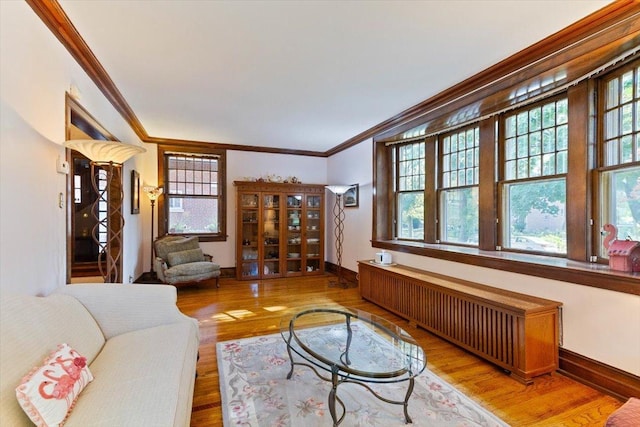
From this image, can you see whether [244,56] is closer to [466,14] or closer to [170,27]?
[170,27]

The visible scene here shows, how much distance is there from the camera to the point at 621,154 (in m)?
2.32

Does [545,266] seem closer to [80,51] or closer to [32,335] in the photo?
[32,335]

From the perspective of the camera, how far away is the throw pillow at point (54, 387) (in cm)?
112

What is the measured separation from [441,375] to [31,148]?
10.7 ft

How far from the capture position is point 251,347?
9.32 ft

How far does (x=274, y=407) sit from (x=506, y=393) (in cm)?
164

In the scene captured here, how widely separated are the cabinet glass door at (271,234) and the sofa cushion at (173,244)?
126cm

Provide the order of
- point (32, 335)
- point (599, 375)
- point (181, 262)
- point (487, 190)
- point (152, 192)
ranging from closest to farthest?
point (32, 335) < point (599, 375) < point (487, 190) < point (181, 262) < point (152, 192)

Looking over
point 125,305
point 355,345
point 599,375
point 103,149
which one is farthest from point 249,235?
point 599,375

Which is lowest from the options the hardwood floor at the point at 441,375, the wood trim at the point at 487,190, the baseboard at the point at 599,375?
the hardwood floor at the point at 441,375

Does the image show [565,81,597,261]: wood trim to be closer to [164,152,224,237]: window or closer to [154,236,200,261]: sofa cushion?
[154,236,200,261]: sofa cushion

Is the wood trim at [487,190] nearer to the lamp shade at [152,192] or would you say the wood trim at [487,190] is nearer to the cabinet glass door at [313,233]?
the cabinet glass door at [313,233]

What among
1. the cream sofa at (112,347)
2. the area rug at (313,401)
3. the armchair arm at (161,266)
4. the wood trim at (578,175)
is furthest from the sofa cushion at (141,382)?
the wood trim at (578,175)

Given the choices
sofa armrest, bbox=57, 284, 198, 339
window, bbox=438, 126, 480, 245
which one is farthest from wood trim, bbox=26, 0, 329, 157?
window, bbox=438, 126, 480, 245
